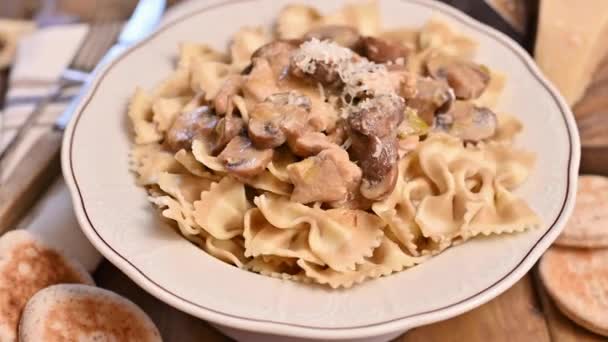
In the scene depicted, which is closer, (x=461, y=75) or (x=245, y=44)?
(x=461, y=75)

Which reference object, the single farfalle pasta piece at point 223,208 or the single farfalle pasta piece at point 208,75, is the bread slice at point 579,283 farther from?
the single farfalle pasta piece at point 208,75

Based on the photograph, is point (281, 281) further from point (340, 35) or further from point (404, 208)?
point (340, 35)

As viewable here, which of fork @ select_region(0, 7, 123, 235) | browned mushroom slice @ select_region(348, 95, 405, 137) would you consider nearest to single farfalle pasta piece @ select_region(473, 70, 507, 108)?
browned mushroom slice @ select_region(348, 95, 405, 137)

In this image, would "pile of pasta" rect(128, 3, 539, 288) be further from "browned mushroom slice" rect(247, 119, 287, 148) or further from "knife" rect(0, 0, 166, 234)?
"knife" rect(0, 0, 166, 234)

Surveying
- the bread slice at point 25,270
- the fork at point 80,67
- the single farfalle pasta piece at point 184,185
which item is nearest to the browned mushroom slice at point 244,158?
the single farfalle pasta piece at point 184,185

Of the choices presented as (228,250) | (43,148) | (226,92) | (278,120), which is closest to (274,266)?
(228,250)

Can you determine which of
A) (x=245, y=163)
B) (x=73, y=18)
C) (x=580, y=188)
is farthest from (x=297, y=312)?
(x=73, y=18)
